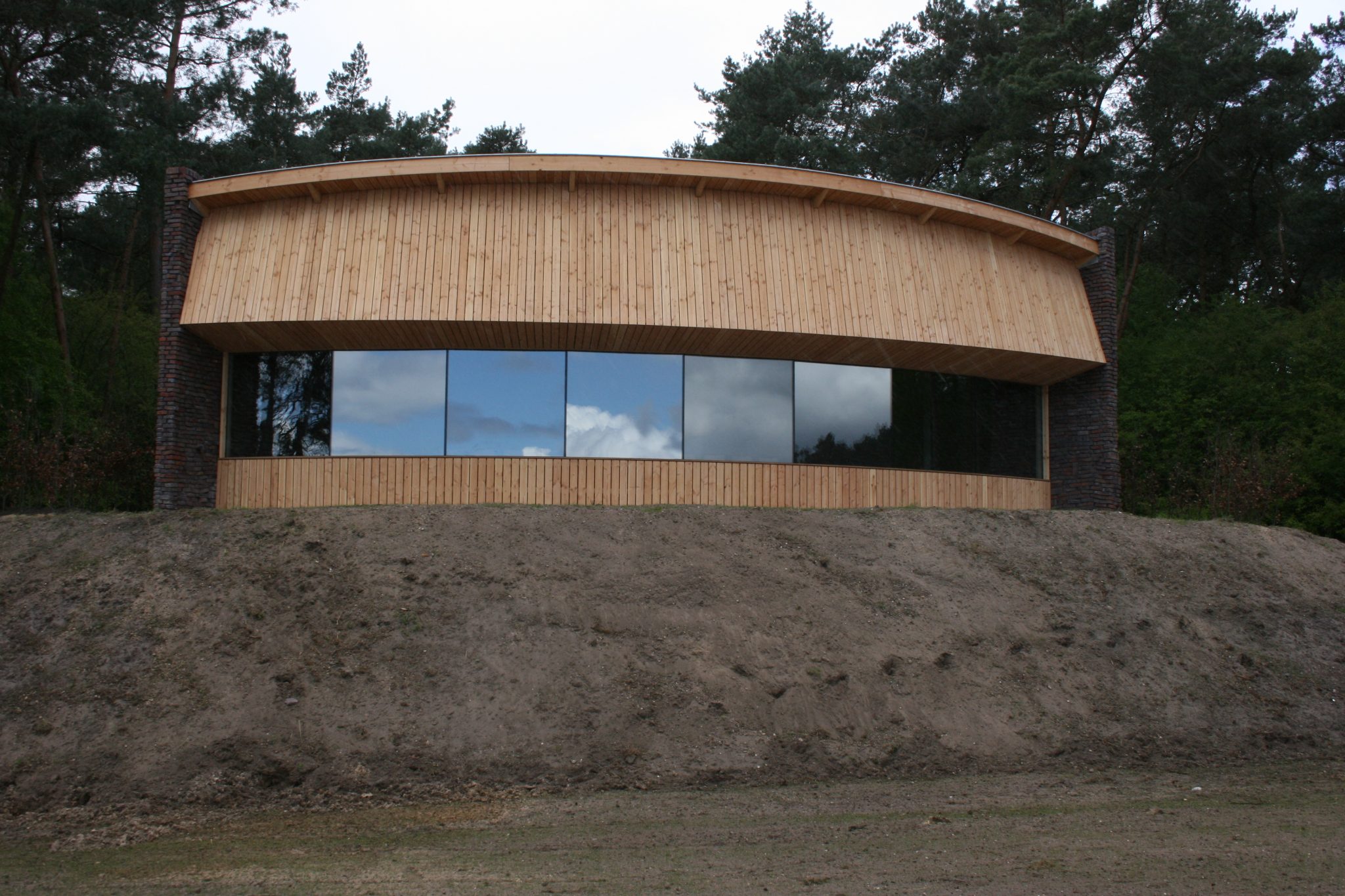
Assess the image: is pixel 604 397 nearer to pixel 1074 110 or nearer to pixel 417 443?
pixel 417 443

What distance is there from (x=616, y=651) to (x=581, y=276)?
539 cm

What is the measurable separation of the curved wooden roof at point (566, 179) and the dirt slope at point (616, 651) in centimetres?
443

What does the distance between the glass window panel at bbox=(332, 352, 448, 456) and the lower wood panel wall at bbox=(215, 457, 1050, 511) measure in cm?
25

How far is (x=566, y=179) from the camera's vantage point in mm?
13539

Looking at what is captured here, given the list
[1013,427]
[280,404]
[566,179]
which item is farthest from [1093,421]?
[280,404]

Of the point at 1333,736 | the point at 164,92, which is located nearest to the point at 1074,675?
the point at 1333,736

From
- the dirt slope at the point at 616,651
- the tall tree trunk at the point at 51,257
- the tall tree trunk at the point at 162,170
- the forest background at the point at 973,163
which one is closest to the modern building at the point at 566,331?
the dirt slope at the point at 616,651

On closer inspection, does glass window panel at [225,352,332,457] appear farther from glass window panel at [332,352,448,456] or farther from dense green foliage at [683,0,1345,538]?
dense green foliage at [683,0,1345,538]

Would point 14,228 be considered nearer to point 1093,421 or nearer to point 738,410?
point 738,410

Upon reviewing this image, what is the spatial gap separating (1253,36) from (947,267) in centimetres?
1981

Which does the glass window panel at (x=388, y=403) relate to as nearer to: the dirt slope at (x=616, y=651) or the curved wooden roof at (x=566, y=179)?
the dirt slope at (x=616, y=651)

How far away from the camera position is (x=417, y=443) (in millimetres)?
13672

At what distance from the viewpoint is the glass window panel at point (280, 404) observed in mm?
13883

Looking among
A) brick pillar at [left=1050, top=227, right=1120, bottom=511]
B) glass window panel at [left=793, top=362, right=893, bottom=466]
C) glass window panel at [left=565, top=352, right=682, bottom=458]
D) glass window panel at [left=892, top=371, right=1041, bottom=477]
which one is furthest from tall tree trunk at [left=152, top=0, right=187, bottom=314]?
brick pillar at [left=1050, top=227, right=1120, bottom=511]
